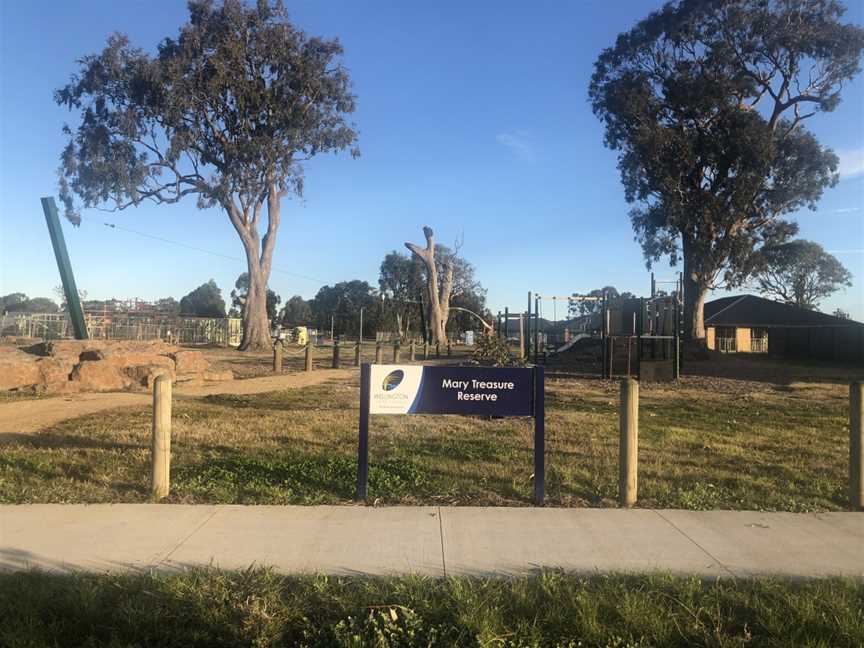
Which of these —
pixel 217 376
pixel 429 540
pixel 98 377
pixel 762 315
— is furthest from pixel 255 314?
pixel 429 540

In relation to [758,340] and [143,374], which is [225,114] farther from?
[758,340]

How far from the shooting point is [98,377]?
52.3 ft

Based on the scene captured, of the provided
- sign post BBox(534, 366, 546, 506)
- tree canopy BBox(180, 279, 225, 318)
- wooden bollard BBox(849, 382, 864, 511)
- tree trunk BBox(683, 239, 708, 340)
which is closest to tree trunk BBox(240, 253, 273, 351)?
tree trunk BBox(683, 239, 708, 340)

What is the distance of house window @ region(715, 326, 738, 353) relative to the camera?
5419 cm

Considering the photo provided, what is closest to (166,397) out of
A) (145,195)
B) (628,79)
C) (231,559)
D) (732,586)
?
(231,559)

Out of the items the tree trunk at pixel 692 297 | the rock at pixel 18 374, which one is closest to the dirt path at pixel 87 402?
the rock at pixel 18 374

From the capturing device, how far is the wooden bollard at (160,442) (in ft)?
19.5

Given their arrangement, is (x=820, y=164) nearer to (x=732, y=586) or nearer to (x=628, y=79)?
(x=628, y=79)

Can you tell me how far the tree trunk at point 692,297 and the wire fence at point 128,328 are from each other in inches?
1272

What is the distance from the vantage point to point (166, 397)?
239 inches

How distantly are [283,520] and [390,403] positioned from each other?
134 centimetres

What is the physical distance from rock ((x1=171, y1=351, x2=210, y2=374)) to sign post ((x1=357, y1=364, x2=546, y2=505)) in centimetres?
1400

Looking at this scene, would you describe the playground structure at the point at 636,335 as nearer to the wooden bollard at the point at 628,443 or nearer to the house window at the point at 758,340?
the wooden bollard at the point at 628,443

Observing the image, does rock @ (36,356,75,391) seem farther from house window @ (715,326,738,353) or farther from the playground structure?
house window @ (715,326,738,353)
